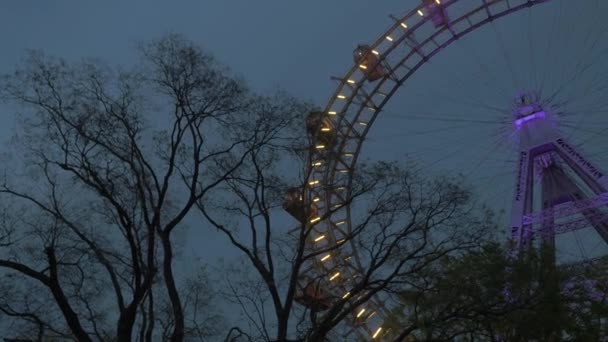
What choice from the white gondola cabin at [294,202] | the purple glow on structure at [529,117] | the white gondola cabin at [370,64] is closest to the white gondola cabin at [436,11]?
the white gondola cabin at [370,64]

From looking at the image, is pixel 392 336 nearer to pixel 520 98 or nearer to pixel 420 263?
pixel 420 263

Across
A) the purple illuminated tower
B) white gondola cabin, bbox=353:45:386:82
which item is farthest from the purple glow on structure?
white gondola cabin, bbox=353:45:386:82

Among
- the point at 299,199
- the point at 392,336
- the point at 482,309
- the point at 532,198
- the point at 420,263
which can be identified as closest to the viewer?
the point at 482,309

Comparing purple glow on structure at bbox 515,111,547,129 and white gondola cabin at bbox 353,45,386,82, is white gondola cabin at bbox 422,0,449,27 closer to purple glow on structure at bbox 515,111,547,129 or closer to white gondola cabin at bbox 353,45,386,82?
white gondola cabin at bbox 353,45,386,82

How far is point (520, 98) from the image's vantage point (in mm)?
22375

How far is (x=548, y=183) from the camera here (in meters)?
22.0

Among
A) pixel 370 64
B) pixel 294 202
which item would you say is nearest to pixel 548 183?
pixel 370 64

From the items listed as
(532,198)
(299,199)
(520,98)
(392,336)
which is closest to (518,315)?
(299,199)

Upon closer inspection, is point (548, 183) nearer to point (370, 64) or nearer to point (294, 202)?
point (370, 64)

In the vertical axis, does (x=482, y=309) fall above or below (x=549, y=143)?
below

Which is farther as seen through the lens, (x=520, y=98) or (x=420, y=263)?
(x=520, y=98)

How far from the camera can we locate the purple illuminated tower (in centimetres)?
1995

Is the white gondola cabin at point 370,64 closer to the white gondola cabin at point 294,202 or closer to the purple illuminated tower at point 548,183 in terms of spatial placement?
the purple illuminated tower at point 548,183

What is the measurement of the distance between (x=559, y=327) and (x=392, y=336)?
6.07 m
